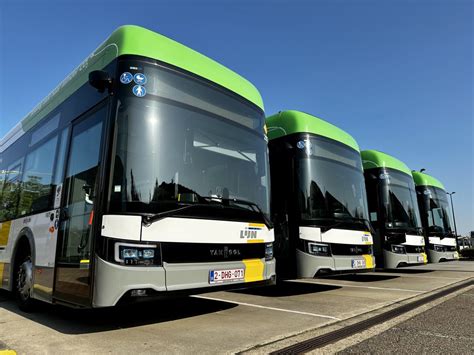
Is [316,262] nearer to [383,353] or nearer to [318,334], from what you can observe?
[318,334]

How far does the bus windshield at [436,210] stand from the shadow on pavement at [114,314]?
852cm

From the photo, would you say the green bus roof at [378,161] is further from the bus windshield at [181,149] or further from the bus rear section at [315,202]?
the bus windshield at [181,149]

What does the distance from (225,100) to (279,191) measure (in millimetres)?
2516

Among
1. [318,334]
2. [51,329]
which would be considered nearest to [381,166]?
[318,334]

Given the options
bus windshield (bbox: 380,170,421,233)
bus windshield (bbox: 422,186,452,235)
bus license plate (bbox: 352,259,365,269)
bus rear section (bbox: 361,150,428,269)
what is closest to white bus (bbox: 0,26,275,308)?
bus license plate (bbox: 352,259,365,269)

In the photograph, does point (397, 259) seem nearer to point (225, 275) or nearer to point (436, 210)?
point (436, 210)

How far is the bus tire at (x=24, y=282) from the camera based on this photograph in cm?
530

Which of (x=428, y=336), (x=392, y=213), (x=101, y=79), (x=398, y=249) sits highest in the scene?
(x=101, y=79)

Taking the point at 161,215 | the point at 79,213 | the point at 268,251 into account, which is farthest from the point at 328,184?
the point at 79,213

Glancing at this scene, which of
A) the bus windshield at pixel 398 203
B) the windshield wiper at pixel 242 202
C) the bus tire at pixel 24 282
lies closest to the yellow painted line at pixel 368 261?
the bus windshield at pixel 398 203

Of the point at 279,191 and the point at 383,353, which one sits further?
the point at 279,191

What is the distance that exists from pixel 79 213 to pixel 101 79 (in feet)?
5.08

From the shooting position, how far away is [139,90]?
408 cm

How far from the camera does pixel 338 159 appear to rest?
743 cm
